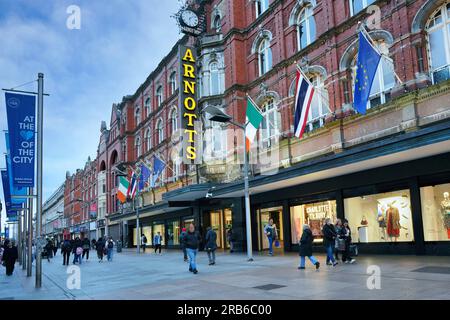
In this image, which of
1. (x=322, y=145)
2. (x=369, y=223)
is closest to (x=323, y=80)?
(x=322, y=145)

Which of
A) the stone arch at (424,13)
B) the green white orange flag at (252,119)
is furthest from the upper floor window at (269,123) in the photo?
the stone arch at (424,13)

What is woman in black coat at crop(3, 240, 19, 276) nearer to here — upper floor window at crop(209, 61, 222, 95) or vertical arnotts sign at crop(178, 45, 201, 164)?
vertical arnotts sign at crop(178, 45, 201, 164)

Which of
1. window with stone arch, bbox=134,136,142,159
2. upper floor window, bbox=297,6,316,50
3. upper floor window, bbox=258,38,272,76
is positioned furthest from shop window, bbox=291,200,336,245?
window with stone arch, bbox=134,136,142,159

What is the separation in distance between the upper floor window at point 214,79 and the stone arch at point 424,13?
51.1ft

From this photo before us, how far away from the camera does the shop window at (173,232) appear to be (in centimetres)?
3678

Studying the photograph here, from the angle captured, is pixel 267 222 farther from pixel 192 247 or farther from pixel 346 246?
pixel 192 247

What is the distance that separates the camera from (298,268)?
14383 millimetres

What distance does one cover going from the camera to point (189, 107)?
29.6 m

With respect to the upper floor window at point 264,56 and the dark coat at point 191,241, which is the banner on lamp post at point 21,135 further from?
the upper floor window at point 264,56

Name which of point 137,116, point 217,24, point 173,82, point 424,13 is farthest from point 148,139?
point 424,13

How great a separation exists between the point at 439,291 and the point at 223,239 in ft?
72.0

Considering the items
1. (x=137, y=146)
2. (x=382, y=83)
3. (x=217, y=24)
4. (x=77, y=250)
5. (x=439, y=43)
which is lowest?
(x=77, y=250)

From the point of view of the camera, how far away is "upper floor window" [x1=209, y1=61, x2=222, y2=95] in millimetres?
29967

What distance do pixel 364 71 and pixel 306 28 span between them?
29.4ft
